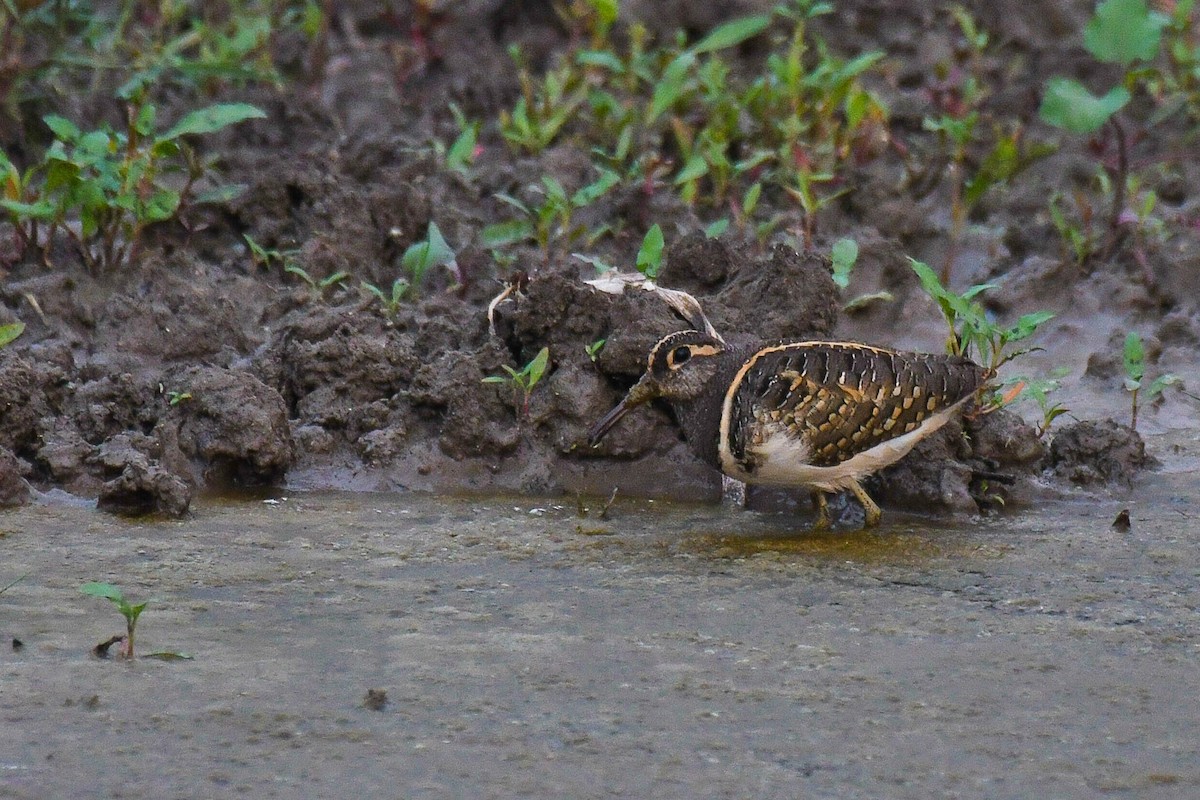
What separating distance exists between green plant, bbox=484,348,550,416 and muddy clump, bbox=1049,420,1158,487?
1.85m

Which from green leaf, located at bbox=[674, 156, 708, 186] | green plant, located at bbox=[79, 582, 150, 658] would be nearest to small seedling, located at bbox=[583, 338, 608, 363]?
green leaf, located at bbox=[674, 156, 708, 186]

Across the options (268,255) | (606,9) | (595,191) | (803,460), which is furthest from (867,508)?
(606,9)

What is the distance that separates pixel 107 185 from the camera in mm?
6891

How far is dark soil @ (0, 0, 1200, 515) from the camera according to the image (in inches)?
239

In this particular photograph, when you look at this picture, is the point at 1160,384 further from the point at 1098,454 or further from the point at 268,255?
the point at 268,255

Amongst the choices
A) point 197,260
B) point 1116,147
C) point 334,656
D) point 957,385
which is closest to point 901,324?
point 957,385

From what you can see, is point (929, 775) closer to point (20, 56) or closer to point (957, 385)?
point (957, 385)

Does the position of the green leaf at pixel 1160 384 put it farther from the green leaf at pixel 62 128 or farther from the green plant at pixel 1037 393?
the green leaf at pixel 62 128

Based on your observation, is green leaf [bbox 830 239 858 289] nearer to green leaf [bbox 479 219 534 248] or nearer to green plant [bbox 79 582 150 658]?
green leaf [bbox 479 219 534 248]

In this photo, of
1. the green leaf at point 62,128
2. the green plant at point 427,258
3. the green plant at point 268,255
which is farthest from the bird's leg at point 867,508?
the green leaf at point 62,128

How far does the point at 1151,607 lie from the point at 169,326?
3.73 metres

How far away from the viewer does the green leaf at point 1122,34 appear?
24.3 feet

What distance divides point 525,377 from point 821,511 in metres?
1.17

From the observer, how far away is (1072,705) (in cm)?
407
